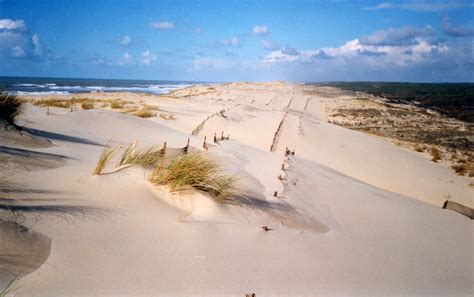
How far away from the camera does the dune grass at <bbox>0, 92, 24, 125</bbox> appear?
5.63 m

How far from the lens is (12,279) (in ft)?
5.98

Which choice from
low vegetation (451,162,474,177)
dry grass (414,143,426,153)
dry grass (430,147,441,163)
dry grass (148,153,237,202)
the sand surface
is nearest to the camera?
the sand surface

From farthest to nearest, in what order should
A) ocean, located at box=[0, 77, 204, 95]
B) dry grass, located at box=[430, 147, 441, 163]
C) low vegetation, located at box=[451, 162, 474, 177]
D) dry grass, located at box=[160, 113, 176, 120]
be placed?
ocean, located at box=[0, 77, 204, 95]
dry grass, located at box=[160, 113, 176, 120]
dry grass, located at box=[430, 147, 441, 163]
low vegetation, located at box=[451, 162, 474, 177]

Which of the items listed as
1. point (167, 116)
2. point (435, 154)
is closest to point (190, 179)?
point (167, 116)

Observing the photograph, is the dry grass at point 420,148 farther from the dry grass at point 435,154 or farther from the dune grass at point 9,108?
the dune grass at point 9,108

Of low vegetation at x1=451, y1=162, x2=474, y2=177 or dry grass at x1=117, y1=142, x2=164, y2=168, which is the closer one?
dry grass at x1=117, y1=142, x2=164, y2=168

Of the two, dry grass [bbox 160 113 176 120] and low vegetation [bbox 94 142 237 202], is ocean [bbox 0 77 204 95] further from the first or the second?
low vegetation [bbox 94 142 237 202]

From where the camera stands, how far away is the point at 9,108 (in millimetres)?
6070

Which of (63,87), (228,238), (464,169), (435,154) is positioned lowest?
(464,169)

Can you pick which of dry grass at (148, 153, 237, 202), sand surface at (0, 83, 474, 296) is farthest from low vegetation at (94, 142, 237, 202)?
sand surface at (0, 83, 474, 296)

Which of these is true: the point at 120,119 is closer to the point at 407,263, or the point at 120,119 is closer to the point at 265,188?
the point at 265,188

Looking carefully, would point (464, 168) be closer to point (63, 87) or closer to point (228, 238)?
point (228, 238)

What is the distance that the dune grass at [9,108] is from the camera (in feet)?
18.5

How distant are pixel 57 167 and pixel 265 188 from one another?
9.49 ft
